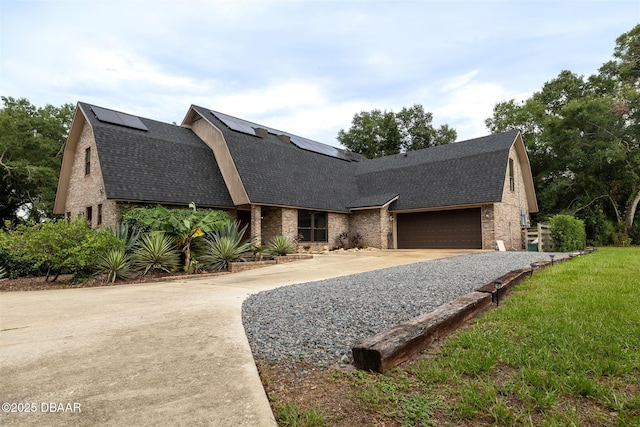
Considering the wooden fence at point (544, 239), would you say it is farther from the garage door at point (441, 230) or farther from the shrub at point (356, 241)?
the shrub at point (356, 241)

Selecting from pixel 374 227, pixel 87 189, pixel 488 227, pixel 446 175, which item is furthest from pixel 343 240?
pixel 87 189

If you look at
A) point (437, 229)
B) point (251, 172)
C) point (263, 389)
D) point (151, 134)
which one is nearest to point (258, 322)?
point (263, 389)

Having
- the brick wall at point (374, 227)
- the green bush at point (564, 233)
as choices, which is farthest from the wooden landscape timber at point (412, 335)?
the brick wall at point (374, 227)

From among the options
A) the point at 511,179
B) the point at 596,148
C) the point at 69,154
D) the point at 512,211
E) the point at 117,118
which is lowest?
the point at 512,211

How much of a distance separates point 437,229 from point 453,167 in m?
3.73

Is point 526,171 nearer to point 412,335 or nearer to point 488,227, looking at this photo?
point 488,227

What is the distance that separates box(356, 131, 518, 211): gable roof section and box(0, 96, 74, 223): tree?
20.6 meters

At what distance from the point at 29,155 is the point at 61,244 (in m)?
20.0

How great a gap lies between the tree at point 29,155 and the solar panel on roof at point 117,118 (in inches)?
336

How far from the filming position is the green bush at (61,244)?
843 cm

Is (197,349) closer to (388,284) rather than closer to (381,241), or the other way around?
(388,284)

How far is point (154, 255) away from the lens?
9758 millimetres

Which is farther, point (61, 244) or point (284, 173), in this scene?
point (284, 173)

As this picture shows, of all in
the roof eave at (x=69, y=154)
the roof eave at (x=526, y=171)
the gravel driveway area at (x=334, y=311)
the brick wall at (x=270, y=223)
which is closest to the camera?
the gravel driveway area at (x=334, y=311)
